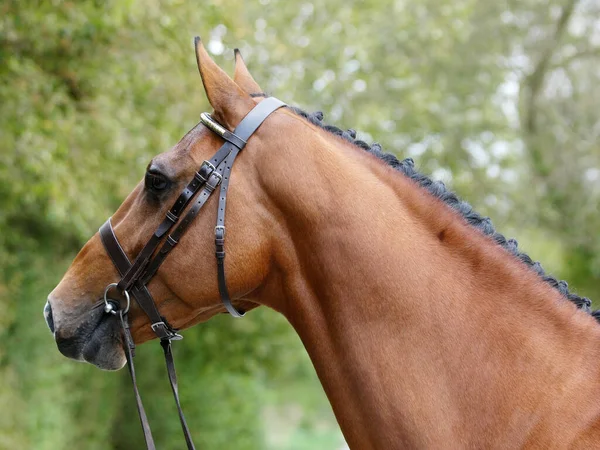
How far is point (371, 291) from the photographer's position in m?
2.76

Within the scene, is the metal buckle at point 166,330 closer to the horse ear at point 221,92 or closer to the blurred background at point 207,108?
the horse ear at point 221,92

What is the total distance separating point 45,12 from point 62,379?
763cm

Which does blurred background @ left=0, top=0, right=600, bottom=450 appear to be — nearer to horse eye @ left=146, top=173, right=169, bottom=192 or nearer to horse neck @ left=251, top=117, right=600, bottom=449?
horse eye @ left=146, top=173, right=169, bottom=192

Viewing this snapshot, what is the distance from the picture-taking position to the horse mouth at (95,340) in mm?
3104

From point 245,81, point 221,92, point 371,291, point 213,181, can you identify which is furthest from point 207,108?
point 371,291

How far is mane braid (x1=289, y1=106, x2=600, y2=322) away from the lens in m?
2.81

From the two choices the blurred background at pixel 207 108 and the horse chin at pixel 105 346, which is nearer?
the horse chin at pixel 105 346

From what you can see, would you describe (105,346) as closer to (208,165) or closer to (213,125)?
(208,165)

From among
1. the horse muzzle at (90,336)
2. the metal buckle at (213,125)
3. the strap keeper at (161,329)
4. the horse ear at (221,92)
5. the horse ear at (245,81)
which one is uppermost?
the horse ear at (245,81)

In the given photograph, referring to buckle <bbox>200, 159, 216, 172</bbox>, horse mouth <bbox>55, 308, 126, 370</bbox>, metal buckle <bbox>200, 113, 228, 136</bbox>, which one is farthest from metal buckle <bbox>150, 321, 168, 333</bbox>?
metal buckle <bbox>200, 113, 228, 136</bbox>

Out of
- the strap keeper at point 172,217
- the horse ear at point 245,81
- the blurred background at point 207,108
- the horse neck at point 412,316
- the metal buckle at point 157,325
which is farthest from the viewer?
the blurred background at point 207,108

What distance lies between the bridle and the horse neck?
173 millimetres

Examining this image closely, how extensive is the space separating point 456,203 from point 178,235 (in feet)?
3.77

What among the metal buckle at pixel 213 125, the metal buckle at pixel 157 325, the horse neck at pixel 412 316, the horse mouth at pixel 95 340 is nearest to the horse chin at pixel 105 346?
the horse mouth at pixel 95 340
